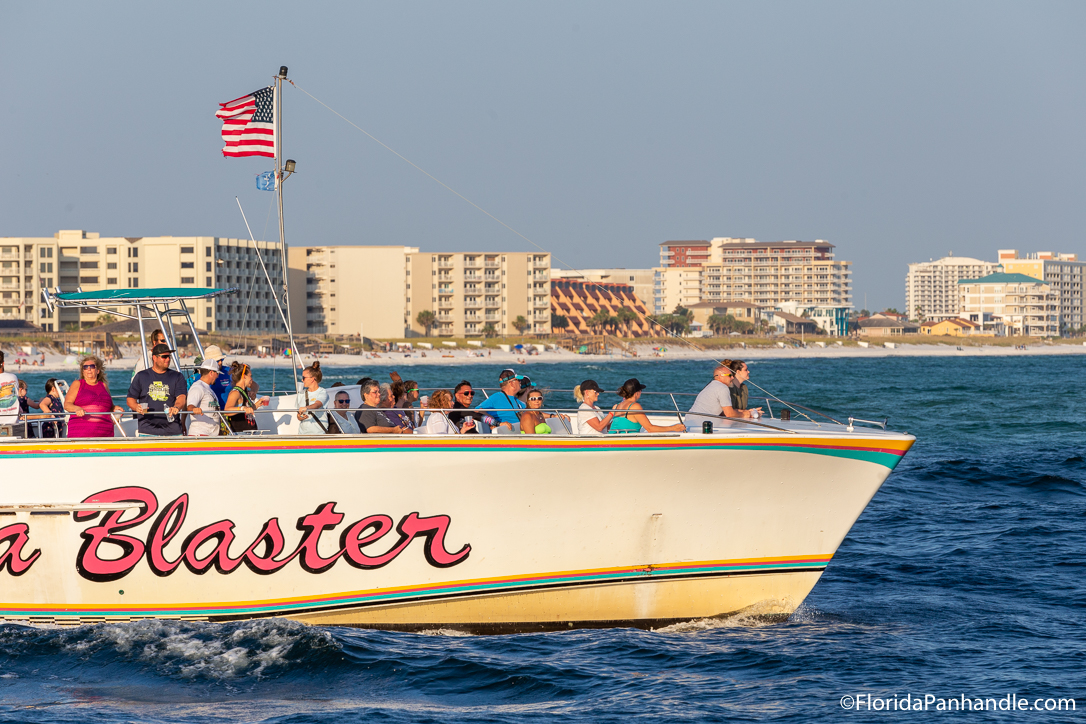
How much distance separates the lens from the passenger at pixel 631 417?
9.31 meters

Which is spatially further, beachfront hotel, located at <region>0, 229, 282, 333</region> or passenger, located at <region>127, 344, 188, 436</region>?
beachfront hotel, located at <region>0, 229, 282, 333</region>

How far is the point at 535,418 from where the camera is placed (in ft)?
32.4

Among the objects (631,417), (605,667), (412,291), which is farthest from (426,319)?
(605,667)

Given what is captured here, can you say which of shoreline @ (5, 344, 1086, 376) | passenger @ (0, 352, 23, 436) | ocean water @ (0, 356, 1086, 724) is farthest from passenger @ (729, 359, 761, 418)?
shoreline @ (5, 344, 1086, 376)

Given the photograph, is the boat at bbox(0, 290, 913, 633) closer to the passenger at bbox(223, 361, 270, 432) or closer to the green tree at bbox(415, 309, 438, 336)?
the passenger at bbox(223, 361, 270, 432)

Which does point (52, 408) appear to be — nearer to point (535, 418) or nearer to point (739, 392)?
point (535, 418)

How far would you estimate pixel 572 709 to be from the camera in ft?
26.1

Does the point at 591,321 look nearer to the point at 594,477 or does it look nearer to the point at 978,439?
the point at 978,439

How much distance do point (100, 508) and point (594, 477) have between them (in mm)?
4171

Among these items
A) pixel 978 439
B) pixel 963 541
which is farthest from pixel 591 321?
pixel 963 541

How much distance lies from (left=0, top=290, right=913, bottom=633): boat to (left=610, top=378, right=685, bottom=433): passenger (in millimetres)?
347

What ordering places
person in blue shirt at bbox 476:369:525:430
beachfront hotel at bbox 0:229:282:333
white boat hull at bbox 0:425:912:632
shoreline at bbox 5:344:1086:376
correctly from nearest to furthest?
white boat hull at bbox 0:425:912:632 → person in blue shirt at bbox 476:369:525:430 → shoreline at bbox 5:344:1086:376 → beachfront hotel at bbox 0:229:282:333

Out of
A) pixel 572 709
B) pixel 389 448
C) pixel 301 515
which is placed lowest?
pixel 572 709

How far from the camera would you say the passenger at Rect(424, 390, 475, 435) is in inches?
368
